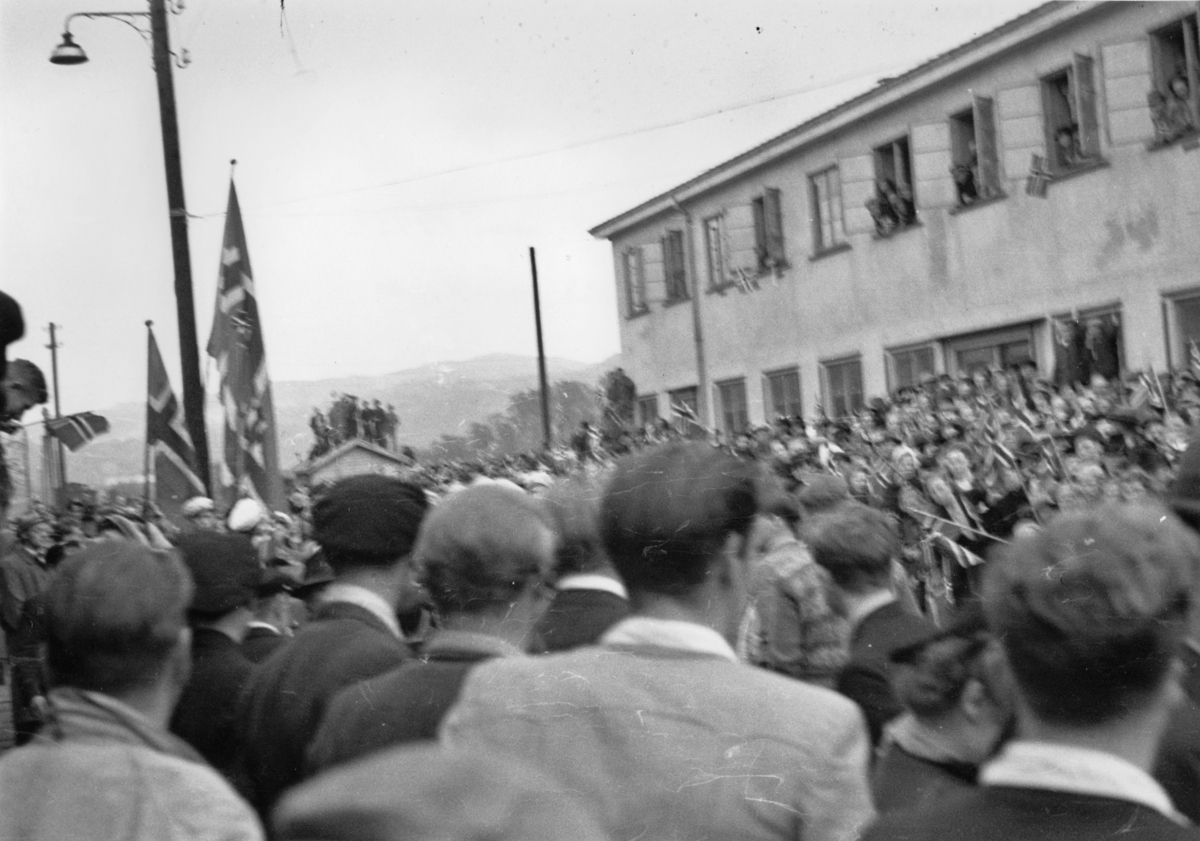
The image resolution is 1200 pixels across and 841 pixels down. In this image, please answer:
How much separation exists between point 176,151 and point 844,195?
13.7 metres

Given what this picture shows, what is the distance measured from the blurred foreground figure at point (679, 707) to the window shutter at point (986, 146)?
1791cm

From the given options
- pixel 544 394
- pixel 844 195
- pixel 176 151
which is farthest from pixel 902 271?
pixel 176 151

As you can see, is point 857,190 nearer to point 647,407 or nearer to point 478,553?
point 647,407

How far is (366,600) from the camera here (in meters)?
3.21

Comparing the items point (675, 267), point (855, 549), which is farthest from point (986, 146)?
point (855, 549)

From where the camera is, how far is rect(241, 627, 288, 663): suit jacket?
403 centimetres

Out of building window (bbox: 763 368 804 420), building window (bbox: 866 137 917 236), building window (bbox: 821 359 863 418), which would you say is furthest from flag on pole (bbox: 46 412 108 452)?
building window (bbox: 763 368 804 420)

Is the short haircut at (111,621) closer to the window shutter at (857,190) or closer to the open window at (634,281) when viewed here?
the window shutter at (857,190)

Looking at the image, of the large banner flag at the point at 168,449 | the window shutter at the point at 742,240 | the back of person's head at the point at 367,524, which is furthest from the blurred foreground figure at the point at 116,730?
the window shutter at the point at 742,240

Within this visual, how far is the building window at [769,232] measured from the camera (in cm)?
2478

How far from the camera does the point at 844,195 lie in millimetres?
22234

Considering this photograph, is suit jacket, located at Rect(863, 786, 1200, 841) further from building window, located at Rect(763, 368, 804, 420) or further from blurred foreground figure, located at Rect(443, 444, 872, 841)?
building window, located at Rect(763, 368, 804, 420)

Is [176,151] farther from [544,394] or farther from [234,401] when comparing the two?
[544,394]

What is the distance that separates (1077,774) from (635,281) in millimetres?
26555
